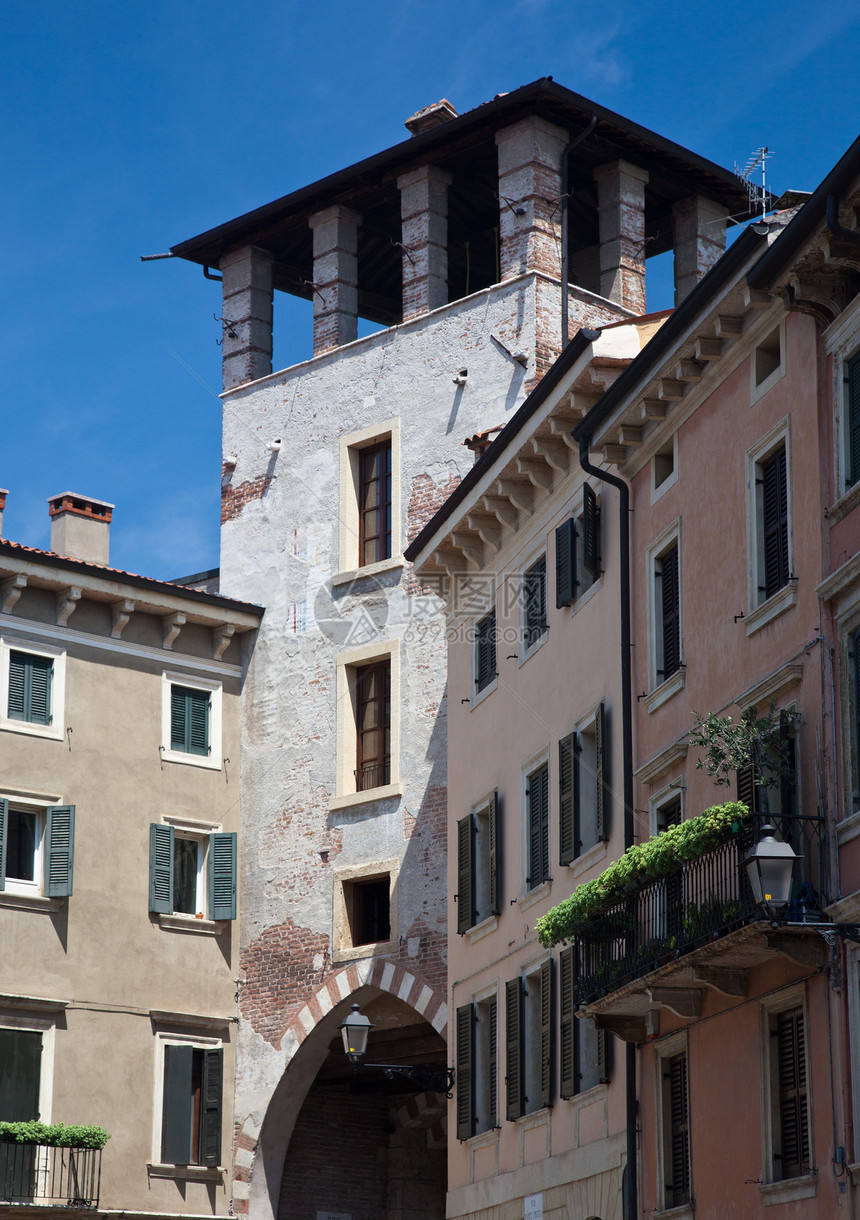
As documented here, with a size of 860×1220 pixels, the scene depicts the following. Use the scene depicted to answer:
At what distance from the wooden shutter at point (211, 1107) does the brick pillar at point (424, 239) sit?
1217cm

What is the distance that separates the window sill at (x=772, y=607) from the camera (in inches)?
620

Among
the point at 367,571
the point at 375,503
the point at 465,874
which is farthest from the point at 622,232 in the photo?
the point at 465,874

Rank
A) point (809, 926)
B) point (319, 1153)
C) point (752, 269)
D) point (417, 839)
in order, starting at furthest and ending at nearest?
point (319, 1153) < point (417, 839) < point (752, 269) < point (809, 926)

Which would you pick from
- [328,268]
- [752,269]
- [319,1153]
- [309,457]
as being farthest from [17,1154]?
[752,269]

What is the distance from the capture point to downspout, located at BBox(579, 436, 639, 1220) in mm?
18266

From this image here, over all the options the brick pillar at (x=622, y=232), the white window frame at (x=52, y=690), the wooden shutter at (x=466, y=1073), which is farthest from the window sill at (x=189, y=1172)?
the brick pillar at (x=622, y=232)

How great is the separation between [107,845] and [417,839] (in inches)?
187

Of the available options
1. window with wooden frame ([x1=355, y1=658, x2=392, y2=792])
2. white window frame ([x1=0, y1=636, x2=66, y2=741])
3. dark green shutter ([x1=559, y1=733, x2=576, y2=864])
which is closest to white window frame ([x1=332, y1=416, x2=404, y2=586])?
window with wooden frame ([x1=355, y1=658, x2=392, y2=792])

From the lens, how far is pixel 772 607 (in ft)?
52.9

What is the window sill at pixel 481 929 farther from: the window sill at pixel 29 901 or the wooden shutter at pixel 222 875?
the wooden shutter at pixel 222 875

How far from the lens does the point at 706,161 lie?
32062mm

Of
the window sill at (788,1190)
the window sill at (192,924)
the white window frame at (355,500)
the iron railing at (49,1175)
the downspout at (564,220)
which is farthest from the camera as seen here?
the white window frame at (355,500)

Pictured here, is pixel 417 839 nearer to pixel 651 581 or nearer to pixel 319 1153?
pixel 319 1153

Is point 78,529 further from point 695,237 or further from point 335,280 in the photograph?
point 695,237
